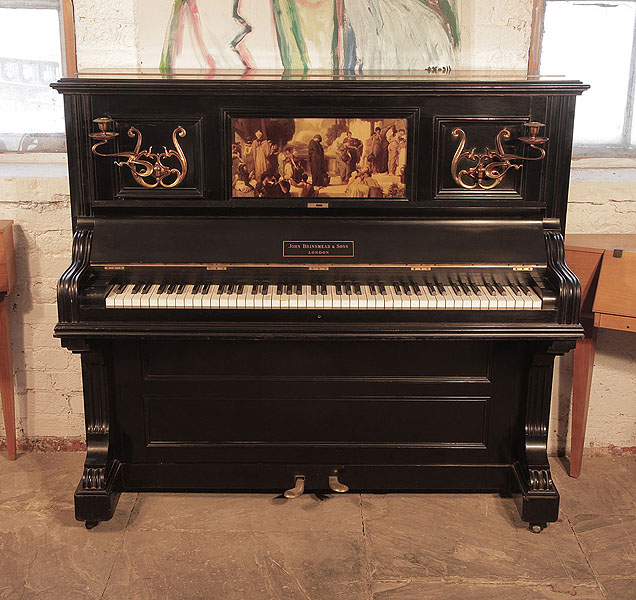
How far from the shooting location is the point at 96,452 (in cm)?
293

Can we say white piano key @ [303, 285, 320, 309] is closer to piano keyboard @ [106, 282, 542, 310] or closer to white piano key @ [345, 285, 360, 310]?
piano keyboard @ [106, 282, 542, 310]

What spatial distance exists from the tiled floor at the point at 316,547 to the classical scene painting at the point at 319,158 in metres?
1.17

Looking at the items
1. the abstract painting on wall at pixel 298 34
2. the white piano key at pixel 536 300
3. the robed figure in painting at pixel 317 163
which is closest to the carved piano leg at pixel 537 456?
the white piano key at pixel 536 300

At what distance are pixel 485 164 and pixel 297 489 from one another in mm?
1344

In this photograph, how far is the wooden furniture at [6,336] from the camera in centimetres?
314

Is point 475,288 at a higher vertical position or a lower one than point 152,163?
lower

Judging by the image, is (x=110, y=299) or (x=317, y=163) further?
(x=317, y=163)

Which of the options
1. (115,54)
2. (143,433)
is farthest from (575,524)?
(115,54)

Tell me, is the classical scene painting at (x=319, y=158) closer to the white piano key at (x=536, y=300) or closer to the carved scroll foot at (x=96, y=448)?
the white piano key at (x=536, y=300)

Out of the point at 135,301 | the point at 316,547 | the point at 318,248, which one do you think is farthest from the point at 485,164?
the point at 316,547

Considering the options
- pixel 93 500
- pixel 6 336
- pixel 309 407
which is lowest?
pixel 93 500

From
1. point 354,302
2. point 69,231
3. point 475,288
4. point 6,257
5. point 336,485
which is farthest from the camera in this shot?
point 69,231

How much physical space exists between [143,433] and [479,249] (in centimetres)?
140

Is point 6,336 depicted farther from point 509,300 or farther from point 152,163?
point 509,300
